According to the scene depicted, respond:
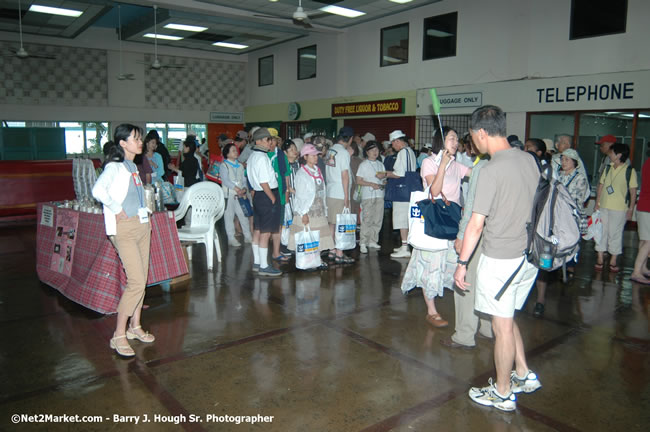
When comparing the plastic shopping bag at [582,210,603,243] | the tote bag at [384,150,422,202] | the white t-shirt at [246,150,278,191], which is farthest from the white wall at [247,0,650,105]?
the white t-shirt at [246,150,278,191]

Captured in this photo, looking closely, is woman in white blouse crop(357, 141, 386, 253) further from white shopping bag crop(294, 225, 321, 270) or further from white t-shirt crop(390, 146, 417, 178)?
white shopping bag crop(294, 225, 321, 270)

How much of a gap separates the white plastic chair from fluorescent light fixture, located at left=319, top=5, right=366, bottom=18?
8.61 meters

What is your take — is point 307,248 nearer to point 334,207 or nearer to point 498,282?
point 334,207

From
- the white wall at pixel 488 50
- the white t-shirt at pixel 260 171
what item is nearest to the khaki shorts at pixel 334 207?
the white t-shirt at pixel 260 171

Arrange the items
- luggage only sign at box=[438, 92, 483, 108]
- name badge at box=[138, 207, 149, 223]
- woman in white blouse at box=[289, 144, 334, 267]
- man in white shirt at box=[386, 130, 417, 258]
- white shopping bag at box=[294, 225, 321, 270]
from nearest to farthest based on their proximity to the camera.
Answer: name badge at box=[138, 207, 149, 223] → woman in white blouse at box=[289, 144, 334, 267] → white shopping bag at box=[294, 225, 321, 270] → man in white shirt at box=[386, 130, 417, 258] → luggage only sign at box=[438, 92, 483, 108]

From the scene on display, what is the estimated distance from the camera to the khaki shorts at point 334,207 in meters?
6.58

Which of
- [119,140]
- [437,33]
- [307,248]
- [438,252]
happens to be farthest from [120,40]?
[438,252]

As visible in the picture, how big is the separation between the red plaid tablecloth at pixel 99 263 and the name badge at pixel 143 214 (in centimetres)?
99

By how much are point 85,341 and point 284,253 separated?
128 inches

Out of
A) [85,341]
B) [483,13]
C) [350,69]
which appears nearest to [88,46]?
[350,69]

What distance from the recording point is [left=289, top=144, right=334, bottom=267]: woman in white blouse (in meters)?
5.67

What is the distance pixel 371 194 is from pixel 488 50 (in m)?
6.64

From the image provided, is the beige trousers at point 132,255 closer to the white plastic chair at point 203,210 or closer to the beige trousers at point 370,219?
the white plastic chair at point 203,210

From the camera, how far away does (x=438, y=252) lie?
404cm
